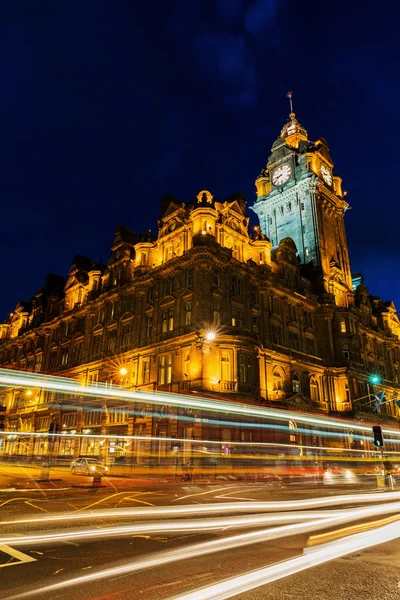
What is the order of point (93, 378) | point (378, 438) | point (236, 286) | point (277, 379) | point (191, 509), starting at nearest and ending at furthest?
point (191, 509), point (378, 438), point (236, 286), point (277, 379), point (93, 378)

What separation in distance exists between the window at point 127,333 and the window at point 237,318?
1211cm

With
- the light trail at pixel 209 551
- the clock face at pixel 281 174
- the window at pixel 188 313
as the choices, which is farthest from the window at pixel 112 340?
the clock face at pixel 281 174

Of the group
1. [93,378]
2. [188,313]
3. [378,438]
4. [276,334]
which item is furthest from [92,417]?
[378,438]

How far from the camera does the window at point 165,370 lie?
40162mm

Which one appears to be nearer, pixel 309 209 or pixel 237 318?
pixel 237 318

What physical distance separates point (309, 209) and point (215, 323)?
3428 centimetres

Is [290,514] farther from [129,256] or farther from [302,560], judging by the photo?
[129,256]

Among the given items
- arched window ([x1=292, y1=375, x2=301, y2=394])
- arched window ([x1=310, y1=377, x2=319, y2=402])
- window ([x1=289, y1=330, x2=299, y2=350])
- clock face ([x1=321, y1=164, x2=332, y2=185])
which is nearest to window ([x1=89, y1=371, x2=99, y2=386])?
arched window ([x1=292, y1=375, x2=301, y2=394])

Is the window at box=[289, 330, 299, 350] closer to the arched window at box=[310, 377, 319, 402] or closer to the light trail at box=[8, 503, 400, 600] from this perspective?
the arched window at box=[310, 377, 319, 402]

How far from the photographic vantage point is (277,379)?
44.4 metres

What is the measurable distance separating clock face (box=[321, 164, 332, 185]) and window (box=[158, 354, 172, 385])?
46317 mm

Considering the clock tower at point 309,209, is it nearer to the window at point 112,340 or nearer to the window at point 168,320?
the window at point 168,320

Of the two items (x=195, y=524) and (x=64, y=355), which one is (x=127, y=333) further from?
(x=195, y=524)

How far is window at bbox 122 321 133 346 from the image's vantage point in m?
46.9
